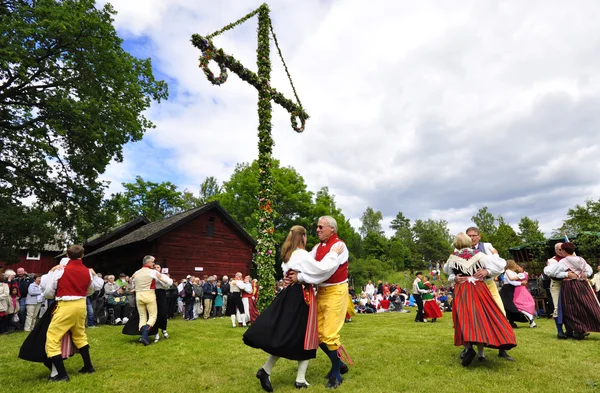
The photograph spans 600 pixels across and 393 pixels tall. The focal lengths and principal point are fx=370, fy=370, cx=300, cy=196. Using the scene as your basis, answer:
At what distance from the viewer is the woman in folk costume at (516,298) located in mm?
9617

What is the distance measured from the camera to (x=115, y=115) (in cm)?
1670

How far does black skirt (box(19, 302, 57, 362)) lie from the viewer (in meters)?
5.16

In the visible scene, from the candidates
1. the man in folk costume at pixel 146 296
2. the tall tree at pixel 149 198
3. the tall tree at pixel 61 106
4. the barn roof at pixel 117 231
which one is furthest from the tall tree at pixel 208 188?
the man in folk costume at pixel 146 296

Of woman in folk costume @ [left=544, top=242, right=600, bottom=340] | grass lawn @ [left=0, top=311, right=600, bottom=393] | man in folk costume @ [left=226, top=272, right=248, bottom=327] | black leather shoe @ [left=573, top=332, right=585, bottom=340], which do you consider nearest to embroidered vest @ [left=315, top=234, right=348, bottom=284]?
grass lawn @ [left=0, top=311, right=600, bottom=393]

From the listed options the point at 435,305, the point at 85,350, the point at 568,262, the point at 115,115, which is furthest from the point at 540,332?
the point at 115,115

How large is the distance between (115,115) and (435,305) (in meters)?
15.4

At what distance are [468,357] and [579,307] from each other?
3.75 metres

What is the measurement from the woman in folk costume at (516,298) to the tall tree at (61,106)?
16.1 meters

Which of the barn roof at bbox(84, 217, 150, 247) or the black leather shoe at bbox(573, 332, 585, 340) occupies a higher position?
the barn roof at bbox(84, 217, 150, 247)

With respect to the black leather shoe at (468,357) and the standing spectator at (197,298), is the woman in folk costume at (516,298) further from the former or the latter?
the standing spectator at (197,298)

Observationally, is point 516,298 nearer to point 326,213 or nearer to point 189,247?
point 189,247

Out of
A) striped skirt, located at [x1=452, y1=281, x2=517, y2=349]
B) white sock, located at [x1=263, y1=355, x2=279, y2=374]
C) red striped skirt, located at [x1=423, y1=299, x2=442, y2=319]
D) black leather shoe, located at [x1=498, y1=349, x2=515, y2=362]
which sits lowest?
red striped skirt, located at [x1=423, y1=299, x2=442, y2=319]

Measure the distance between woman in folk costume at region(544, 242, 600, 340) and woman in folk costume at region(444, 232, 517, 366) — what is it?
3389mm

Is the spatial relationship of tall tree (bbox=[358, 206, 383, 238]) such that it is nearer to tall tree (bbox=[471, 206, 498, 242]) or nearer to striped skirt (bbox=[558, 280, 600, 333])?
tall tree (bbox=[471, 206, 498, 242])
